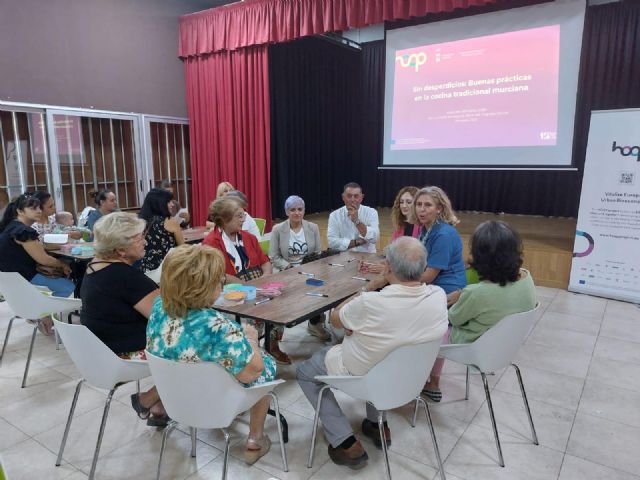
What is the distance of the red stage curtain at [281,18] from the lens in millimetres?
4504

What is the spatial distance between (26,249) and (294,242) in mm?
1993

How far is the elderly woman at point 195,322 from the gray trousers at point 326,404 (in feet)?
1.56

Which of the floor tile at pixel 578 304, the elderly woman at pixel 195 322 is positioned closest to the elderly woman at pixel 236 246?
the elderly woman at pixel 195 322

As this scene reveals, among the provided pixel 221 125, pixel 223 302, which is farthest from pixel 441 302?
pixel 221 125

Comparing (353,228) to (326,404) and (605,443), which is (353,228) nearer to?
(326,404)

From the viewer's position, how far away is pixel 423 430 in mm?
2246

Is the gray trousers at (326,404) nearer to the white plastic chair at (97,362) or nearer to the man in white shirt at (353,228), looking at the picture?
the white plastic chair at (97,362)

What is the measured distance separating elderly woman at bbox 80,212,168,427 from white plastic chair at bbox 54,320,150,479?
0.15 meters

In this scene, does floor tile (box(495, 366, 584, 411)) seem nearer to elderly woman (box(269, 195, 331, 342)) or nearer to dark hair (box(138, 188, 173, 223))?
elderly woman (box(269, 195, 331, 342))

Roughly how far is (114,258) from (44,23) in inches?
172

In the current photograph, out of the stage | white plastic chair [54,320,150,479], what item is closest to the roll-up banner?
the stage

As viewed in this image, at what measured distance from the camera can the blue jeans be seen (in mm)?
3285

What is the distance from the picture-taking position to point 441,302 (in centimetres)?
173

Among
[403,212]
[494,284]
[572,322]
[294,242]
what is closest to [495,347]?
[494,284]
